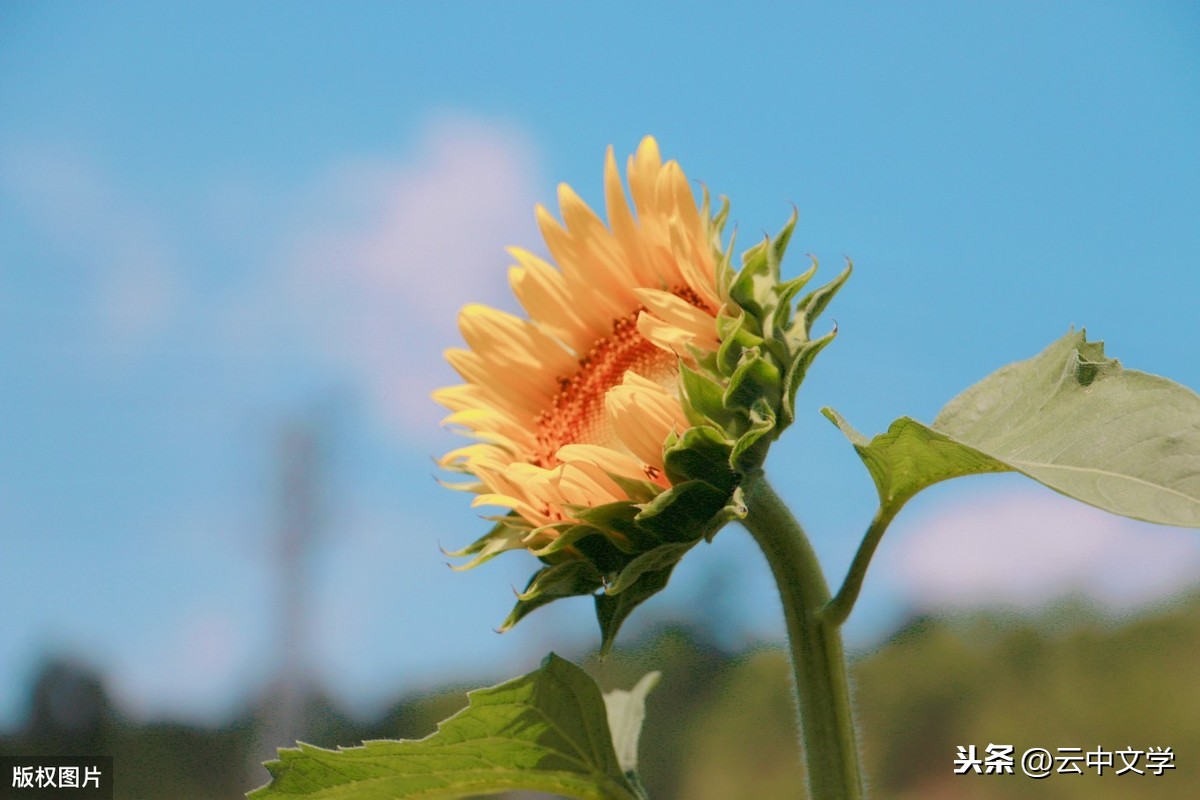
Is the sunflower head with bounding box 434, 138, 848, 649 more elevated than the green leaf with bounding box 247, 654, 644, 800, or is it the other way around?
the sunflower head with bounding box 434, 138, 848, 649

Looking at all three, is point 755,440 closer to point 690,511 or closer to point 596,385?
point 690,511

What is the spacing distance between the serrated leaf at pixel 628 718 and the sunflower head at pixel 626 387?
287mm

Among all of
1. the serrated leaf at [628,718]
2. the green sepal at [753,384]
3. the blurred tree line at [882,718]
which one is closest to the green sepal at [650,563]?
the green sepal at [753,384]

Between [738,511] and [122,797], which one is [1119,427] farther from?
[122,797]

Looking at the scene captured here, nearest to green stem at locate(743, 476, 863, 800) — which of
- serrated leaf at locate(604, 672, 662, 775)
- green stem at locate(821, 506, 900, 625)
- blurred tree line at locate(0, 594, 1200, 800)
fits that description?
green stem at locate(821, 506, 900, 625)

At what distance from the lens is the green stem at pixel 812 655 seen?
89 cm

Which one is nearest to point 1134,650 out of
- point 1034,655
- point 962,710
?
point 1034,655

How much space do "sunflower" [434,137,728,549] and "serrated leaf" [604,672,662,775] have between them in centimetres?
29

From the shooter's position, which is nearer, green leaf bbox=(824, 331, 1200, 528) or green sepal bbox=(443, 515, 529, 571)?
green leaf bbox=(824, 331, 1200, 528)

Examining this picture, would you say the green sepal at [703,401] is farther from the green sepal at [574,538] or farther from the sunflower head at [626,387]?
the green sepal at [574,538]

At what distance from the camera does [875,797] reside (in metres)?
0.98

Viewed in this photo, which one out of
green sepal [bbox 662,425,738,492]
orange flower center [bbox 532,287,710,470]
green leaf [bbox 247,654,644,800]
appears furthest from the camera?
orange flower center [bbox 532,287,710,470]

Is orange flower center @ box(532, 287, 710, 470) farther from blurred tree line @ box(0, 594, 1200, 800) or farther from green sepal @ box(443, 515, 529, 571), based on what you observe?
blurred tree line @ box(0, 594, 1200, 800)

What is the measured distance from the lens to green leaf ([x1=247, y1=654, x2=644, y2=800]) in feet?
3.18
